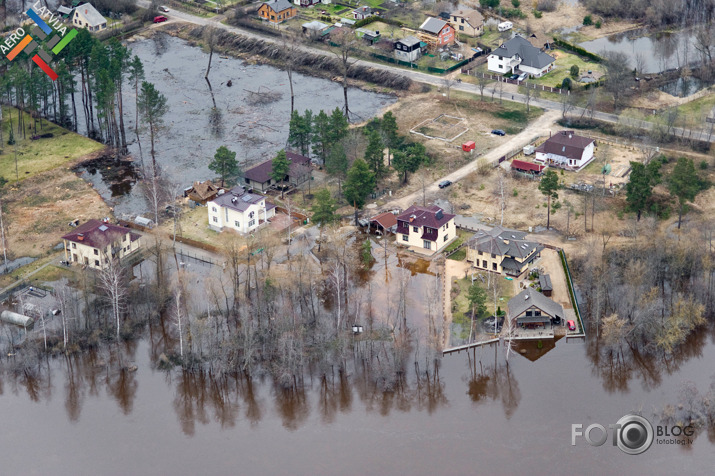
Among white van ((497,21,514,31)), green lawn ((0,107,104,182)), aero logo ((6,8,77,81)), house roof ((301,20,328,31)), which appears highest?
aero logo ((6,8,77,81))

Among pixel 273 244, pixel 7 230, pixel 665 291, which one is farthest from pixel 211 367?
pixel 665 291

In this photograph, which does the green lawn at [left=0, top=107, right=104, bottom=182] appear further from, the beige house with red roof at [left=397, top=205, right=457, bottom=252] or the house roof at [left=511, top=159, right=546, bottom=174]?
the house roof at [left=511, top=159, right=546, bottom=174]

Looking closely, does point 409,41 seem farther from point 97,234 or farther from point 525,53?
point 97,234

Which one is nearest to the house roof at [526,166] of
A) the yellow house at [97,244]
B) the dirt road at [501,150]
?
the dirt road at [501,150]

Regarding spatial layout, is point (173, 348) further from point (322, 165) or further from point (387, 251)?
point (322, 165)

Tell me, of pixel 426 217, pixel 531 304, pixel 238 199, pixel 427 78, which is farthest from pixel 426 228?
pixel 427 78

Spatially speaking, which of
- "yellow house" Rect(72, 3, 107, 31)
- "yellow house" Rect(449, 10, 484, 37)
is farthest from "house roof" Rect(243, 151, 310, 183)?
"yellow house" Rect(72, 3, 107, 31)

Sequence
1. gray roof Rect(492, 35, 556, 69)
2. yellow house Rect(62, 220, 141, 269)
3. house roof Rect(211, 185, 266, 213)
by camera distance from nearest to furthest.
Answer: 1. yellow house Rect(62, 220, 141, 269)
2. house roof Rect(211, 185, 266, 213)
3. gray roof Rect(492, 35, 556, 69)

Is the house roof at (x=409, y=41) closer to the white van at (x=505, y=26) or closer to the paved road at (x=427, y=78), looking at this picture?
the paved road at (x=427, y=78)
